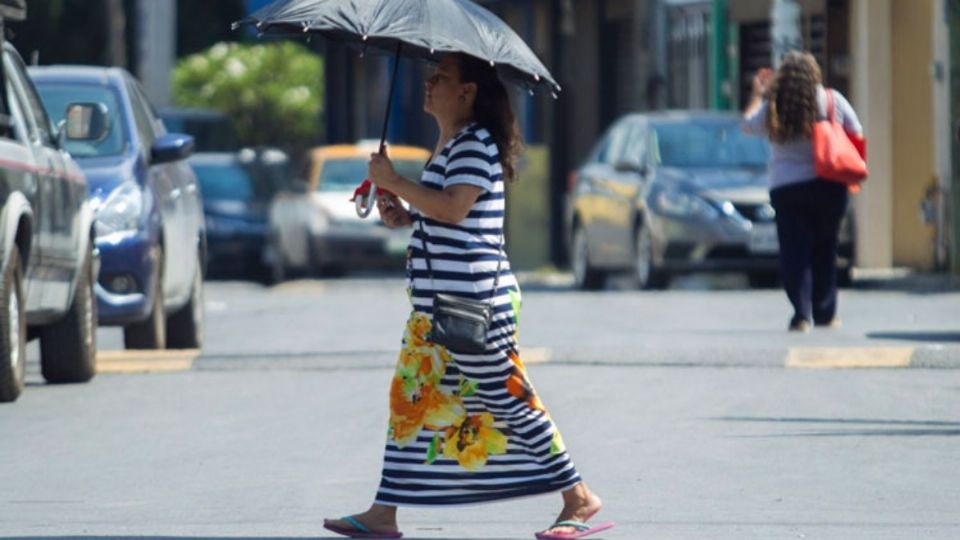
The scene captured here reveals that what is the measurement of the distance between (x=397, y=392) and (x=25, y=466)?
263 cm

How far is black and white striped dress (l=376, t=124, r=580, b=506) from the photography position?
319 inches

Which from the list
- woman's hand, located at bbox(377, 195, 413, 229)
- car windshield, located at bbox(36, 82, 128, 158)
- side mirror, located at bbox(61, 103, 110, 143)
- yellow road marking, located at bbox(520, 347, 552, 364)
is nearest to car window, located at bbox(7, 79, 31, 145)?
side mirror, located at bbox(61, 103, 110, 143)

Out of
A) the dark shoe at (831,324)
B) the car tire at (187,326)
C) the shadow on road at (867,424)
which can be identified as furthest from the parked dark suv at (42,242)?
the dark shoe at (831,324)

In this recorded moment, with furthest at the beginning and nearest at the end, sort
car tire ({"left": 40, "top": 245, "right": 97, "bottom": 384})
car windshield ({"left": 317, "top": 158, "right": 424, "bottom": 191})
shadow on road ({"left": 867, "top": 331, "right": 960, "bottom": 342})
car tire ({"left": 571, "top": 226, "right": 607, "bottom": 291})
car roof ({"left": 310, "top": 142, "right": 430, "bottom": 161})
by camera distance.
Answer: car roof ({"left": 310, "top": 142, "right": 430, "bottom": 161}) → car windshield ({"left": 317, "top": 158, "right": 424, "bottom": 191}) → car tire ({"left": 571, "top": 226, "right": 607, "bottom": 291}) → shadow on road ({"left": 867, "top": 331, "right": 960, "bottom": 342}) → car tire ({"left": 40, "top": 245, "right": 97, "bottom": 384})

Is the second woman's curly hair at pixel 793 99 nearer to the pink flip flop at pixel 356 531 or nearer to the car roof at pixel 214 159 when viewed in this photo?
the pink flip flop at pixel 356 531

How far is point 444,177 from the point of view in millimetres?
8203

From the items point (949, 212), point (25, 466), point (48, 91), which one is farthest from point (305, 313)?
point (25, 466)

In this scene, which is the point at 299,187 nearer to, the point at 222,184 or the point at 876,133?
the point at 222,184

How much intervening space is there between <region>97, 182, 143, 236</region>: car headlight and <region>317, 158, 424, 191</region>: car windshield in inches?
654

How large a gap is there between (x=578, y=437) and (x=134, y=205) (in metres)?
4.38

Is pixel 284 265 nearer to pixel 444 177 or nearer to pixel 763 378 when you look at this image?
pixel 763 378

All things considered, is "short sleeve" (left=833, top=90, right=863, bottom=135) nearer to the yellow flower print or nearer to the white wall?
the yellow flower print

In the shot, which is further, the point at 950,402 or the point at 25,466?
the point at 950,402

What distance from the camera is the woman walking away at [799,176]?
16.4 m
